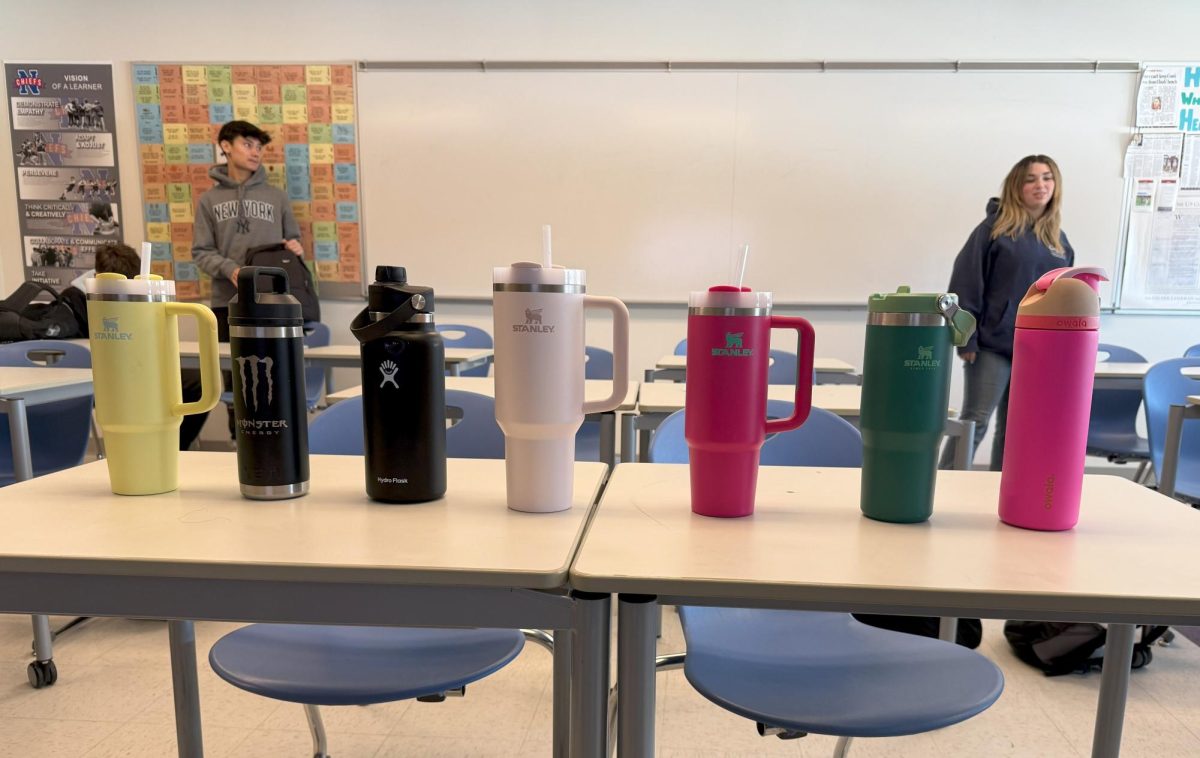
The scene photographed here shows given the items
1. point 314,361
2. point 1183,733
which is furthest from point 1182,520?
point 314,361

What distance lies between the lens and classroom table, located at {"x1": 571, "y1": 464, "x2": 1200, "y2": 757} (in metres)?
0.59

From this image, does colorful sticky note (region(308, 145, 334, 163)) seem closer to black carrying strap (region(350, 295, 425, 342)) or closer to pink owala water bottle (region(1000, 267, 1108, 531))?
black carrying strap (region(350, 295, 425, 342))

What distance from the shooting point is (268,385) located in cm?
79

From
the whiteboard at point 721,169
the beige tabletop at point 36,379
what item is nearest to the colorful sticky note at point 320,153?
the whiteboard at point 721,169

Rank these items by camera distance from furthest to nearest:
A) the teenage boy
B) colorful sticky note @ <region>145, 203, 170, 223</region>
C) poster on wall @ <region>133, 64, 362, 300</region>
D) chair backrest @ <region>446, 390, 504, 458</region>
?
colorful sticky note @ <region>145, 203, 170, 223</region>
poster on wall @ <region>133, 64, 362, 300</region>
the teenage boy
chair backrest @ <region>446, 390, 504, 458</region>

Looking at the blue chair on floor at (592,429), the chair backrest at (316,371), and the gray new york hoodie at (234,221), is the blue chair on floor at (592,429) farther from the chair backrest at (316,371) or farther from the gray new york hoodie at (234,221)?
the gray new york hoodie at (234,221)

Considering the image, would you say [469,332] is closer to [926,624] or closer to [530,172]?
[530,172]

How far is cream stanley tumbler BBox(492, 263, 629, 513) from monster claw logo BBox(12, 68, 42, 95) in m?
4.60

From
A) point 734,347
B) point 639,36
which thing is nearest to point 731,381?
point 734,347

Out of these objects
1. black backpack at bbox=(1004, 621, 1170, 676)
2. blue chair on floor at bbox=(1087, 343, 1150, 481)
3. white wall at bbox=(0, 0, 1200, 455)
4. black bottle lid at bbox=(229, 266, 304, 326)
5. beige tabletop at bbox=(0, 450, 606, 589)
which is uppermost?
white wall at bbox=(0, 0, 1200, 455)

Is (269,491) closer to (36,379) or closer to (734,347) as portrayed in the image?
(734,347)

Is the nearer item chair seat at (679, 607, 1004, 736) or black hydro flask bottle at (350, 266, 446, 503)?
black hydro flask bottle at (350, 266, 446, 503)

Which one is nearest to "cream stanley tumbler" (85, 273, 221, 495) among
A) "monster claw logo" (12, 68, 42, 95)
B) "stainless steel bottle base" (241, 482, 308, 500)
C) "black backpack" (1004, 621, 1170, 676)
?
"stainless steel bottle base" (241, 482, 308, 500)

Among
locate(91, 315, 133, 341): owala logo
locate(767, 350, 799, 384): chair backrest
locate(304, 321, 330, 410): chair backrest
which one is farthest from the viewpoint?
locate(304, 321, 330, 410): chair backrest
